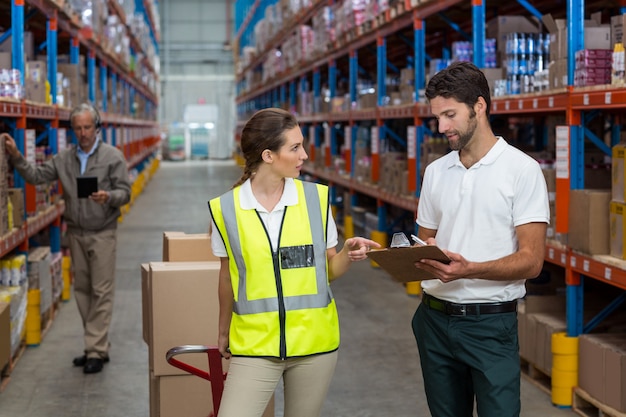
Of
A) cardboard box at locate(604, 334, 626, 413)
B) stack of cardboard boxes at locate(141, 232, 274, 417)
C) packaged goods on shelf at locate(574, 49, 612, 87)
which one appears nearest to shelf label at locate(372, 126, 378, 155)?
packaged goods on shelf at locate(574, 49, 612, 87)

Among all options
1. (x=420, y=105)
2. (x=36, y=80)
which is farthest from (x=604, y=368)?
(x=36, y=80)

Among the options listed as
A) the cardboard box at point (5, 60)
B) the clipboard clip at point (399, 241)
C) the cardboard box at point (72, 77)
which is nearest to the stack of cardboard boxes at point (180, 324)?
the clipboard clip at point (399, 241)

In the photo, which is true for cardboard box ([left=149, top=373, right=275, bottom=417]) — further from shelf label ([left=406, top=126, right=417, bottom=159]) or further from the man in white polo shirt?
shelf label ([left=406, top=126, right=417, bottom=159])

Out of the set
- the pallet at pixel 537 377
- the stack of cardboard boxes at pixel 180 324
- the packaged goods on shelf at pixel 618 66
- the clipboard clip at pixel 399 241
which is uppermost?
the packaged goods on shelf at pixel 618 66

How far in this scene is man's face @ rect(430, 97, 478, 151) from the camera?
2910 mm

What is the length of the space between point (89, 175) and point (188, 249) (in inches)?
77.3

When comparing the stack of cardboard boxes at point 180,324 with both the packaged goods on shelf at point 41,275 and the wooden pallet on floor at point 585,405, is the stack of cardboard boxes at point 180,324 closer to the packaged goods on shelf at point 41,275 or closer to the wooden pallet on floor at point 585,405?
the wooden pallet on floor at point 585,405

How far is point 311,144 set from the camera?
53.6 ft

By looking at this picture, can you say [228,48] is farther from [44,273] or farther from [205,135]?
[44,273]

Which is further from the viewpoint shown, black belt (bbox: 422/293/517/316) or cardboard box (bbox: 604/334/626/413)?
cardboard box (bbox: 604/334/626/413)

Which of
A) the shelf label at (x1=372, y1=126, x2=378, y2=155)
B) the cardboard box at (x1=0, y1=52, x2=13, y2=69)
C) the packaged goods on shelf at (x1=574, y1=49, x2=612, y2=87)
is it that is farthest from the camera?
the shelf label at (x1=372, y1=126, x2=378, y2=155)

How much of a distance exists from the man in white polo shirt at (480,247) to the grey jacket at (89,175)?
→ 3.49m

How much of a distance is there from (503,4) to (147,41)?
1802 cm

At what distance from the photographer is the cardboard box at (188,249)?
14.4 ft
